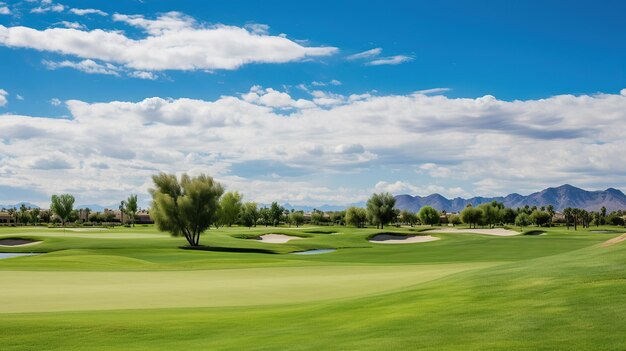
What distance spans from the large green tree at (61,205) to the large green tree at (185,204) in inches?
5003

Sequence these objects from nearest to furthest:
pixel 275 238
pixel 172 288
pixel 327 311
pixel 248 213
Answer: pixel 327 311 < pixel 172 288 < pixel 275 238 < pixel 248 213

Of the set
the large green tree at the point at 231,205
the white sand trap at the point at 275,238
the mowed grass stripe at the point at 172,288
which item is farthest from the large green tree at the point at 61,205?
the mowed grass stripe at the point at 172,288

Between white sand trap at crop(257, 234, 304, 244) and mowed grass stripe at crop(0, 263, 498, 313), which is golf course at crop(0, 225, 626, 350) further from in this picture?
white sand trap at crop(257, 234, 304, 244)

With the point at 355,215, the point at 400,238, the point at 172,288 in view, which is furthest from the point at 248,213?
the point at 172,288

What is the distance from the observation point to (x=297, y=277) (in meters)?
32.7

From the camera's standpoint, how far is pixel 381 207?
15100 centimetres

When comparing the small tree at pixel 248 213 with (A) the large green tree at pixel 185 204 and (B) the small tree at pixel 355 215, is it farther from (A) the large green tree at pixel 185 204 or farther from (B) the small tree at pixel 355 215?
(A) the large green tree at pixel 185 204

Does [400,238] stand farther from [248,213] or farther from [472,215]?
[248,213]

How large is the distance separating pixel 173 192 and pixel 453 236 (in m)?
43.6

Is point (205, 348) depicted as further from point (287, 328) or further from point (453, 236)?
point (453, 236)

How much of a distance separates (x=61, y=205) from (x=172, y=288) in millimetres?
179739

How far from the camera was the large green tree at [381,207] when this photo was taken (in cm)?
15112

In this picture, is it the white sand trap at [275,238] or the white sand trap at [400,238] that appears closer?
the white sand trap at [400,238]

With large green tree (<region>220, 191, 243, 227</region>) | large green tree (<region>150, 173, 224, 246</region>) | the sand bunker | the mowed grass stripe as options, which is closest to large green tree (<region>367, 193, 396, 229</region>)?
large green tree (<region>220, 191, 243, 227</region>)
